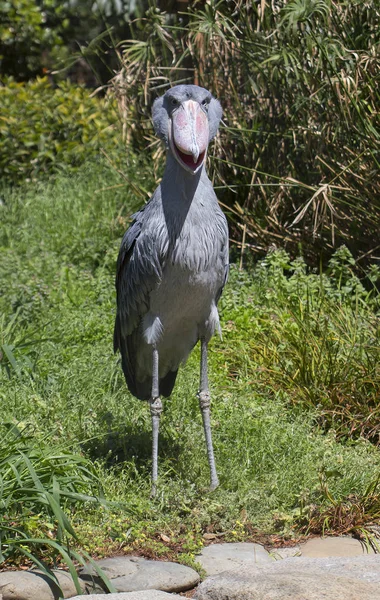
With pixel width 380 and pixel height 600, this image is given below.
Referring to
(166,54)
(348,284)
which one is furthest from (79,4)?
(348,284)

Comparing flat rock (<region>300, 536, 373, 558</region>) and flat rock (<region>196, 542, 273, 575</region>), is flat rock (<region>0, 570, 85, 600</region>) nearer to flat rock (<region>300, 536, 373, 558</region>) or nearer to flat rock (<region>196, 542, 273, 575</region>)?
flat rock (<region>196, 542, 273, 575</region>)

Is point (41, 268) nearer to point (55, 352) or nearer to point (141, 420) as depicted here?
point (55, 352)

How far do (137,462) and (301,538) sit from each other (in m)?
0.97

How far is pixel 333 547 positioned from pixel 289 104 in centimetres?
400

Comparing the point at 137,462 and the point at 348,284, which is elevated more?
the point at 348,284

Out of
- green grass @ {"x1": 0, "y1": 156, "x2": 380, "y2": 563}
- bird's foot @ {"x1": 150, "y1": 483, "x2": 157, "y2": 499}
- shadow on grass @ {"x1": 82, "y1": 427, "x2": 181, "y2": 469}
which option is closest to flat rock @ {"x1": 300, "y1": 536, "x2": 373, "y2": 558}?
green grass @ {"x1": 0, "y1": 156, "x2": 380, "y2": 563}

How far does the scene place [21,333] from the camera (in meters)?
5.84

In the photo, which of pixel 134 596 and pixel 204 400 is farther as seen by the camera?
pixel 204 400

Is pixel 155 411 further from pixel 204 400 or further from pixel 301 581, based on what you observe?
pixel 301 581

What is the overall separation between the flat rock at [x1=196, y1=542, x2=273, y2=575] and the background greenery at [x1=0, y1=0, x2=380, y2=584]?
0.07 meters

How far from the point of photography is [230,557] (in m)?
3.76

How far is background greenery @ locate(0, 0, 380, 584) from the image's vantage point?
4000mm

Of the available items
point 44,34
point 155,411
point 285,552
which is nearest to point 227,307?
point 155,411

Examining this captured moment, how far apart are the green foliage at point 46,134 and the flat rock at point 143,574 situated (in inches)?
250
